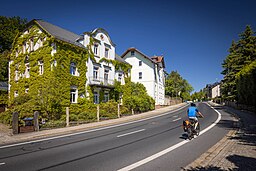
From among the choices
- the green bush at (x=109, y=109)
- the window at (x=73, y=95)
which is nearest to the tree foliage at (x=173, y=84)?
the green bush at (x=109, y=109)

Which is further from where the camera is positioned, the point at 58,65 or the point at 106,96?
the point at 106,96

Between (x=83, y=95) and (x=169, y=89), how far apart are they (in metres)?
51.1

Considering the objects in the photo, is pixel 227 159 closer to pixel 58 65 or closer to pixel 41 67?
pixel 58 65

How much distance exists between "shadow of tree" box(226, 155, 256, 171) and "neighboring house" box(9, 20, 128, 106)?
1671cm

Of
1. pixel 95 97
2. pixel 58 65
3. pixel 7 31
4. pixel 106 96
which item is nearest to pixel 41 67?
pixel 58 65

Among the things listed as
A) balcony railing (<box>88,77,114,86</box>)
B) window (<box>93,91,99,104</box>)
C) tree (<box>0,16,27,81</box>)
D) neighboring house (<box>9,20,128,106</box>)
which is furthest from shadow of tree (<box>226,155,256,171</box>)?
tree (<box>0,16,27,81</box>)

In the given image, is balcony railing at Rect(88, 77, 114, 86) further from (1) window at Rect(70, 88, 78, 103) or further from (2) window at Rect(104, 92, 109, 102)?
(1) window at Rect(70, 88, 78, 103)

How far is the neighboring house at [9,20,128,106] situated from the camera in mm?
21516

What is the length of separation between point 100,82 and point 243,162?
2341 centimetres

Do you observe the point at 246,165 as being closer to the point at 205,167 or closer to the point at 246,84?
the point at 205,167

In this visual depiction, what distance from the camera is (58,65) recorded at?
21641 mm

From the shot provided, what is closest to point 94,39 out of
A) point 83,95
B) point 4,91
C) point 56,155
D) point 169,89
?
point 83,95

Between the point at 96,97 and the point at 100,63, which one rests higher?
the point at 100,63

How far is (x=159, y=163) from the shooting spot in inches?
227
